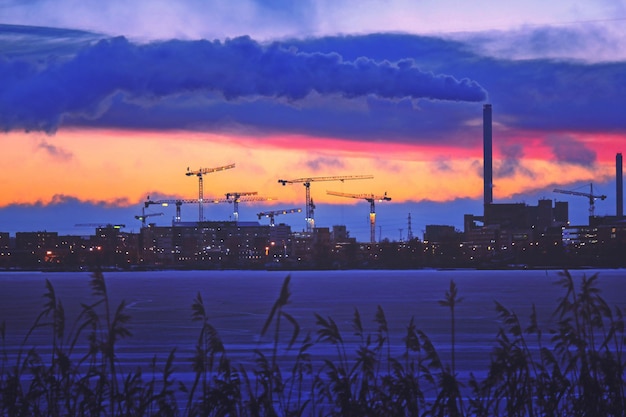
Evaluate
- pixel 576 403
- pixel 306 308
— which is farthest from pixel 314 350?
pixel 306 308

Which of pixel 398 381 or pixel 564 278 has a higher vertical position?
pixel 564 278

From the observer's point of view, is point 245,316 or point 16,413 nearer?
point 16,413

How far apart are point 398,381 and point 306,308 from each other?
57083 millimetres

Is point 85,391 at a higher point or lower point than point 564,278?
lower

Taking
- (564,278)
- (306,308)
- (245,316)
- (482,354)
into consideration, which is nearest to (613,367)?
(564,278)

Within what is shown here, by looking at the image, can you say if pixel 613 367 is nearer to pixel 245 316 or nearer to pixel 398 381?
pixel 398 381

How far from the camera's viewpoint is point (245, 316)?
5662 centimetres

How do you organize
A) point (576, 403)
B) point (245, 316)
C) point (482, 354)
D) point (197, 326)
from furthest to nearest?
1. point (245, 316)
2. point (197, 326)
3. point (482, 354)
4. point (576, 403)

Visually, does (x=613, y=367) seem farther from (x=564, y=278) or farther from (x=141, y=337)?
(x=141, y=337)

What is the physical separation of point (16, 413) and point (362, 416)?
139 inches

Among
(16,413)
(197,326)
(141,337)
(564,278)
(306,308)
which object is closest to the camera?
(564,278)

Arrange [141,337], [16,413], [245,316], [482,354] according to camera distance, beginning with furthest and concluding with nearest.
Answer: [245,316]
[141,337]
[482,354]
[16,413]

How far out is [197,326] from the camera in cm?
4672

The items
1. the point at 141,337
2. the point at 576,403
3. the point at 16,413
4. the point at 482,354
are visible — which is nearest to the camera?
the point at 16,413
